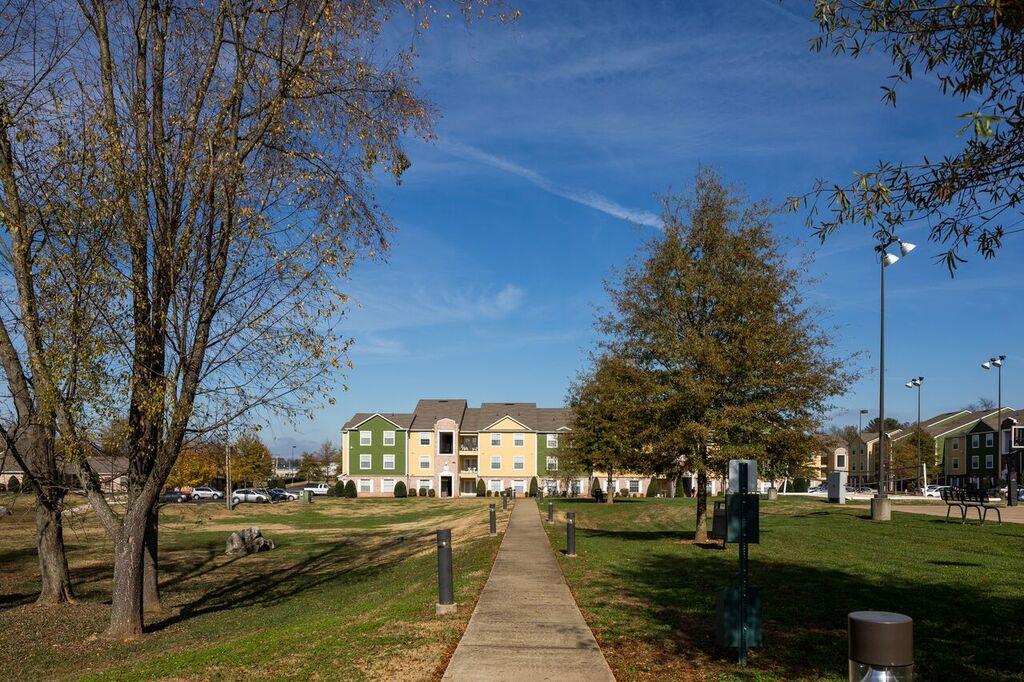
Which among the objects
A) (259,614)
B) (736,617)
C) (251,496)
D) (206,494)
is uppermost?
(736,617)

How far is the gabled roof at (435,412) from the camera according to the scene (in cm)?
7431

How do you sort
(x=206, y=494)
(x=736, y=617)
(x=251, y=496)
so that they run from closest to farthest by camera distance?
(x=736, y=617), (x=251, y=496), (x=206, y=494)

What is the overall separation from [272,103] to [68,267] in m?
3.86

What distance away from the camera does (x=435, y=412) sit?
76.1 metres

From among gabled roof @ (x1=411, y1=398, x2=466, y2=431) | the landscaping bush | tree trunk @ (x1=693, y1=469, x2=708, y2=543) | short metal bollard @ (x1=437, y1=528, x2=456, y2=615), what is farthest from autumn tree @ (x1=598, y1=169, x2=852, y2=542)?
gabled roof @ (x1=411, y1=398, x2=466, y2=431)

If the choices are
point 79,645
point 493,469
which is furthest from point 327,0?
point 493,469

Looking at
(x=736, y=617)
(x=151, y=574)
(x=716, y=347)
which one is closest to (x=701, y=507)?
(x=716, y=347)

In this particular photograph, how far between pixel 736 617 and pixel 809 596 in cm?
463

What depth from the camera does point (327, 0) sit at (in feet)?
38.0

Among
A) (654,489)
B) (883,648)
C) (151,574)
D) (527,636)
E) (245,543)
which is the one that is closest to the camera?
(883,648)

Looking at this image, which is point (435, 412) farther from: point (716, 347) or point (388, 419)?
point (716, 347)

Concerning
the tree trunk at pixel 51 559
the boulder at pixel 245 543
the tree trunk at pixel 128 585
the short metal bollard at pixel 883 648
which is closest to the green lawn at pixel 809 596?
the short metal bollard at pixel 883 648

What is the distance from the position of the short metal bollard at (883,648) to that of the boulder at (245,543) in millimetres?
24044

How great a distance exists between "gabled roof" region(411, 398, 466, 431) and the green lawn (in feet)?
174
